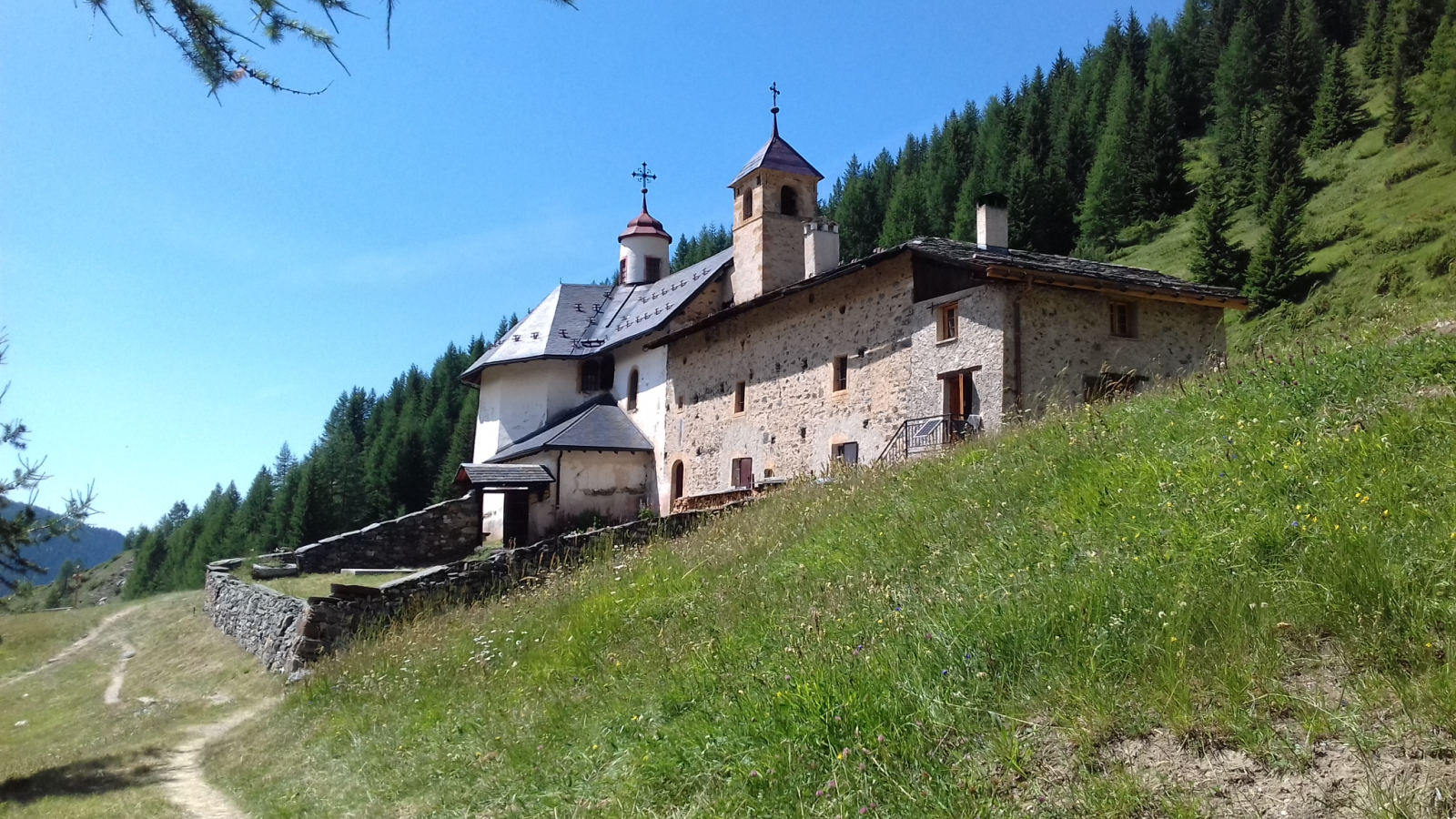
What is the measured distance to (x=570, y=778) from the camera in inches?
234

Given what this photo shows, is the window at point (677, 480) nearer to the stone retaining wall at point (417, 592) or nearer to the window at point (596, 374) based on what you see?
the window at point (596, 374)

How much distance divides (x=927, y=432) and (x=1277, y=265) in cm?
2798

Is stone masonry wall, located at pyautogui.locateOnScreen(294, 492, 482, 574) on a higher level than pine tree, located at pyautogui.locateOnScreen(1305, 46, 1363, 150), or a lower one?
lower

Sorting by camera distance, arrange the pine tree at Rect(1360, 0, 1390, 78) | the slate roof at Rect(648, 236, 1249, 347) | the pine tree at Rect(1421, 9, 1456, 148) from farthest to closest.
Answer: the pine tree at Rect(1360, 0, 1390, 78), the pine tree at Rect(1421, 9, 1456, 148), the slate roof at Rect(648, 236, 1249, 347)

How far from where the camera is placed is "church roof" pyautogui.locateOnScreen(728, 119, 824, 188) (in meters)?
28.7

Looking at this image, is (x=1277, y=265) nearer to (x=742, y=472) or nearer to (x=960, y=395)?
(x=742, y=472)

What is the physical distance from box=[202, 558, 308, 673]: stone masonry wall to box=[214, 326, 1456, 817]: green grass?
4.64 m

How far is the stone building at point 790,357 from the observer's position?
18.5 meters

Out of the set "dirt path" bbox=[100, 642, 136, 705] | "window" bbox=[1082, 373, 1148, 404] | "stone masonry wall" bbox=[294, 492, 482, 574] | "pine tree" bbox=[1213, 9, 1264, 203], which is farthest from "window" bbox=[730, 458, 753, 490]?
"pine tree" bbox=[1213, 9, 1264, 203]

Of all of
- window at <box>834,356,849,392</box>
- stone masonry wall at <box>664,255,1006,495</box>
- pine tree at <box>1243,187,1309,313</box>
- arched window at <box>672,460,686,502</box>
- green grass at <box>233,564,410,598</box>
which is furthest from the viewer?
pine tree at <box>1243,187,1309,313</box>

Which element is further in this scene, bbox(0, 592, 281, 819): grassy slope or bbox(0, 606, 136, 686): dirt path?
bbox(0, 606, 136, 686): dirt path

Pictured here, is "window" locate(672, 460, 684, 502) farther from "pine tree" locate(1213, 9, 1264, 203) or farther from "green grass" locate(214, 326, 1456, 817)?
"pine tree" locate(1213, 9, 1264, 203)

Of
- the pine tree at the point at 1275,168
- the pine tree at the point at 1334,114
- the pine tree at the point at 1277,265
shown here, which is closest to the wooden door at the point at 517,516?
the pine tree at the point at 1277,265

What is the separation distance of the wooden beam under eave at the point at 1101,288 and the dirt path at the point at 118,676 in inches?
639
